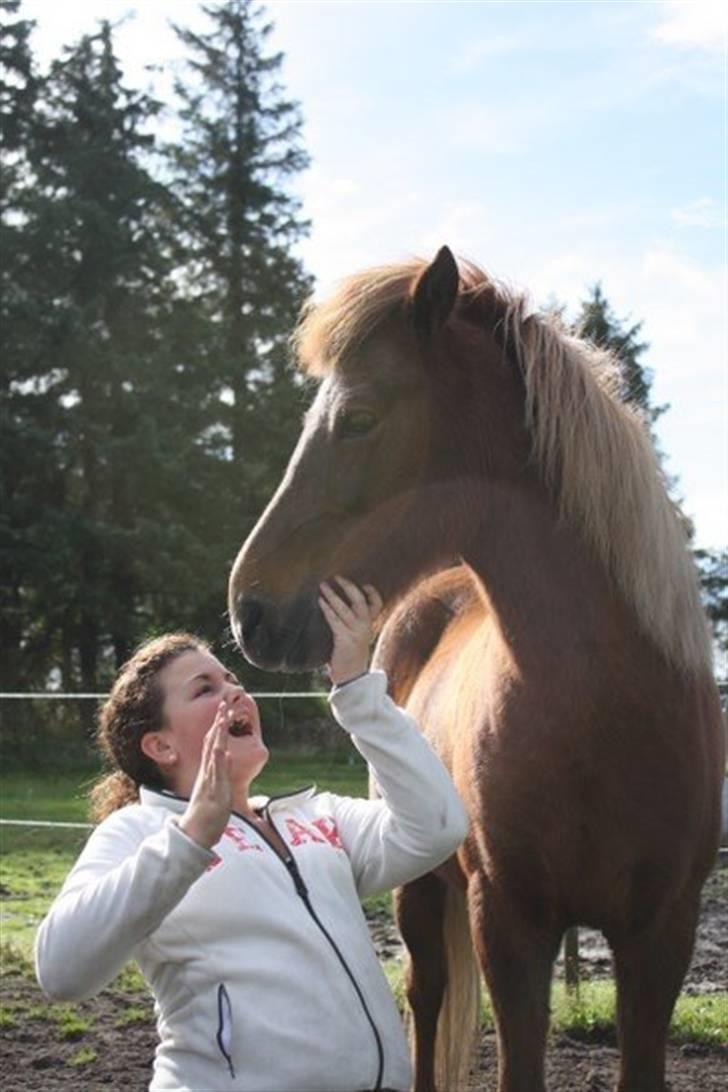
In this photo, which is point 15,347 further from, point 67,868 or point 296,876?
point 296,876

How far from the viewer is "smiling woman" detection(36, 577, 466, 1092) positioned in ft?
6.81

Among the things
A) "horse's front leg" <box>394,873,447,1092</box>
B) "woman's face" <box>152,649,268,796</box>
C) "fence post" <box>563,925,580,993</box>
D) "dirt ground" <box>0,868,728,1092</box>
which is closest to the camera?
"woman's face" <box>152,649,268,796</box>

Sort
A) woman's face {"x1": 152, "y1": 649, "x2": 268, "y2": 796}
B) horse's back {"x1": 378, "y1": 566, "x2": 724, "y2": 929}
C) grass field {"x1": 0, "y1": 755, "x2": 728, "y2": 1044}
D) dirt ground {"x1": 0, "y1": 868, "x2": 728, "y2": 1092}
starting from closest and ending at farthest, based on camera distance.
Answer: woman's face {"x1": 152, "y1": 649, "x2": 268, "y2": 796}, horse's back {"x1": 378, "y1": 566, "x2": 724, "y2": 929}, dirt ground {"x1": 0, "y1": 868, "x2": 728, "y2": 1092}, grass field {"x1": 0, "y1": 755, "x2": 728, "y2": 1044}

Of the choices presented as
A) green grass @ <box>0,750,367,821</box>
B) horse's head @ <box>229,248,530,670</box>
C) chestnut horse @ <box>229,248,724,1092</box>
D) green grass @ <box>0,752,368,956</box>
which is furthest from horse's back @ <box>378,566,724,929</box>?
green grass @ <box>0,750,367,821</box>

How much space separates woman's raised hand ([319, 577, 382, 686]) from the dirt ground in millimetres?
2263

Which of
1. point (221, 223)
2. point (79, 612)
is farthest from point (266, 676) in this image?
point (221, 223)

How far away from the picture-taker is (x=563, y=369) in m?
2.92

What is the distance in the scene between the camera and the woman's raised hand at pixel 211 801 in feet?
6.70

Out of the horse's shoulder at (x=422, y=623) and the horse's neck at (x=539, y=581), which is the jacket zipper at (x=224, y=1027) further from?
the horse's shoulder at (x=422, y=623)

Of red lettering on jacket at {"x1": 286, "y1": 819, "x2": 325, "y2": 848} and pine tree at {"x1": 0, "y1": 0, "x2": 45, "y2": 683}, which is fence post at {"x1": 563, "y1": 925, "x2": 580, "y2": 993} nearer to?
red lettering on jacket at {"x1": 286, "y1": 819, "x2": 325, "y2": 848}

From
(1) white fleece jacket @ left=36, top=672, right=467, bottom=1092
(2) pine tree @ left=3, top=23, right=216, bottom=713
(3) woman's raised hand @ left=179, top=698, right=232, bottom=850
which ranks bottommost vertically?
(1) white fleece jacket @ left=36, top=672, right=467, bottom=1092

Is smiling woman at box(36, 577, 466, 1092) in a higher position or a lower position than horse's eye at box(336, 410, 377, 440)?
lower

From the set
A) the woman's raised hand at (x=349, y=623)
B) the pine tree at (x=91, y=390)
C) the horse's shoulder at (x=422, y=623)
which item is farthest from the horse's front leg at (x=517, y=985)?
the pine tree at (x=91, y=390)

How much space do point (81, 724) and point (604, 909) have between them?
9.65 meters
